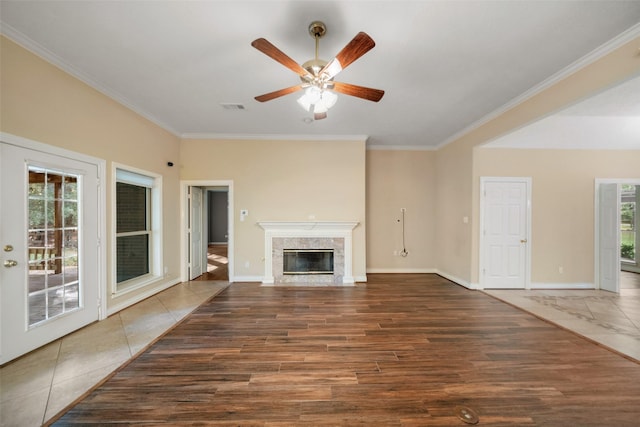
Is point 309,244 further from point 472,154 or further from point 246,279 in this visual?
point 472,154

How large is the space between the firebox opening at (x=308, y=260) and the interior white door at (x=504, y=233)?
2846 millimetres

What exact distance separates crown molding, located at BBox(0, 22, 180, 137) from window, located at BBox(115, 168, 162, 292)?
94 cm

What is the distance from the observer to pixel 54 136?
8.37ft

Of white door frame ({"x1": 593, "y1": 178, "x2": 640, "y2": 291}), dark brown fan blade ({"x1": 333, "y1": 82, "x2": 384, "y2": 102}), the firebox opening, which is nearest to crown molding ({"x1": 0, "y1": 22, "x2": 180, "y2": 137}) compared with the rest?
dark brown fan blade ({"x1": 333, "y1": 82, "x2": 384, "y2": 102})

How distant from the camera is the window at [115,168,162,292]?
140 inches

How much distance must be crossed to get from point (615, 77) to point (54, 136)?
554cm

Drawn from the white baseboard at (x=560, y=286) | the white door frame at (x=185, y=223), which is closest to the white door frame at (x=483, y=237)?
the white baseboard at (x=560, y=286)

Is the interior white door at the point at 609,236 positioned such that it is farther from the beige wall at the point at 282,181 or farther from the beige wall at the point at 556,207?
the beige wall at the point at 282,181

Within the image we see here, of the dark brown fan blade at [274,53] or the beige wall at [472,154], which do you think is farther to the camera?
the beige wall at [472,154]

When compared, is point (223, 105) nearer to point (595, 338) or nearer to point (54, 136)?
point (54, 136)

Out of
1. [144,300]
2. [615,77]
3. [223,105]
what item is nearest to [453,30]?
[615,77]

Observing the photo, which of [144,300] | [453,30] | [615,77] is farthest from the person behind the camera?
[144,300]

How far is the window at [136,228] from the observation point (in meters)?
3.55

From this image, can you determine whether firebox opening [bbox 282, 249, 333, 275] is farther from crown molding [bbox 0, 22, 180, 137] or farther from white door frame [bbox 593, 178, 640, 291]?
white door frame [bbox 593, 178, 640, 291]
